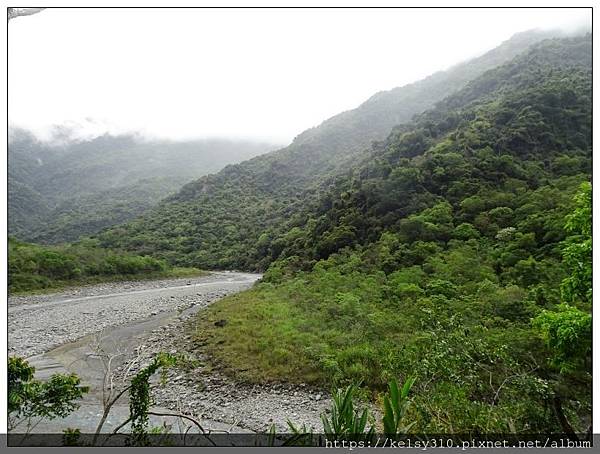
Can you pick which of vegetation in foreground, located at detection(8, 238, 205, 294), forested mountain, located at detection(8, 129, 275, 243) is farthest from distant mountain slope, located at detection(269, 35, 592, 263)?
forested mountain, located at detection(8, 129, 275, 243)

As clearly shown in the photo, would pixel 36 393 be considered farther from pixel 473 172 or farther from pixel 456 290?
pixel 473 172

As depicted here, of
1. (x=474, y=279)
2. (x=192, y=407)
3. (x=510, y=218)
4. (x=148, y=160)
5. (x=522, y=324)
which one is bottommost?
(x=192, y=407)

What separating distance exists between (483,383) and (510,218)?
3374mm

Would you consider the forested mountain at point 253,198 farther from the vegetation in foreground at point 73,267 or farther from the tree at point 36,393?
the tree at point 36,393

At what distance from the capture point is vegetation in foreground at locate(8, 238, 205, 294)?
4.93m

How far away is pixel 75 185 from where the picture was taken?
8.91 m

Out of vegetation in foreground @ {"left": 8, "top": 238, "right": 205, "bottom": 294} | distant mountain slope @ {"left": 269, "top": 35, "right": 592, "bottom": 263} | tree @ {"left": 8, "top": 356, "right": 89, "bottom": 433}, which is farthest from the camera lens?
distant mountain slope @ {"left": 269, "top": 35, "right": 592, "bottom": 263}

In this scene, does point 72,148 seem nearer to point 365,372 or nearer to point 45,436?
point 45,436

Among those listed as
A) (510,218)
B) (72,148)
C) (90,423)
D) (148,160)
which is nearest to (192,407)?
(90,423)

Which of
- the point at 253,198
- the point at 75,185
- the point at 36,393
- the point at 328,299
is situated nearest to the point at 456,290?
the point at 328,299

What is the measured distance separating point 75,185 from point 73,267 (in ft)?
10.0

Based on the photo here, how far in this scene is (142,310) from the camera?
7383 millimetres

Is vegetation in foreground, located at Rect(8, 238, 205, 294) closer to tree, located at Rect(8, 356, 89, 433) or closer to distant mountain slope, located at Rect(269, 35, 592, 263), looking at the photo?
tree, located at Rect(8, 356, 89, 433)

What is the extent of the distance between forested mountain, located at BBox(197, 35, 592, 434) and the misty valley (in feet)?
0.08
